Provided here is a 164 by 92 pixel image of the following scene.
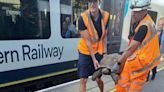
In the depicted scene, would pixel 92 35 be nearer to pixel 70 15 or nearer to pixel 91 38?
pixel 91 38

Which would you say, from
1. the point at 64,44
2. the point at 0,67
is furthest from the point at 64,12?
the point at 0,67

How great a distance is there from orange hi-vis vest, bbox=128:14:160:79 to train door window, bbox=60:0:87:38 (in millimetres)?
3352

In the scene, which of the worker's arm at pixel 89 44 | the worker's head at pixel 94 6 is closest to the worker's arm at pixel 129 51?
the worker's arm at pixel 89 44

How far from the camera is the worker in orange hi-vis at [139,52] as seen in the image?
2795 mm

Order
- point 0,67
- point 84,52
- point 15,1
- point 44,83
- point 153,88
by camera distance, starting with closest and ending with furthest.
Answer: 1. point 84,52
2. point 0,67
3. point 15,1
4. point 153,88
5. point 44,83

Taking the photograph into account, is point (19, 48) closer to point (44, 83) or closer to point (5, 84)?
point (5, 84)

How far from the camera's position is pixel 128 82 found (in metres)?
3.09

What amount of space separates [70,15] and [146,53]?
3.76 meters

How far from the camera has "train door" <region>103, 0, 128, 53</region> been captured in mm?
7816

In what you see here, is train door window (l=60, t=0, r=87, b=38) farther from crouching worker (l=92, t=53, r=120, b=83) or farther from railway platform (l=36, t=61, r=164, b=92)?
crouching worker (l=92, t=53, r=120, b=83)

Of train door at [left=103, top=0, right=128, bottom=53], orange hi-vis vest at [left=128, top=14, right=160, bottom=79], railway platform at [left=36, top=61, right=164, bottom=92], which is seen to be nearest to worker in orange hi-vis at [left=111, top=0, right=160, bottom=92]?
orange hi-vis vest at [left=128, top=14, right=160, bottom=79]

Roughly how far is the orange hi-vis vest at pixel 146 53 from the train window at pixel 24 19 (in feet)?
9.10

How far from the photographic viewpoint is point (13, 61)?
4.75 metres

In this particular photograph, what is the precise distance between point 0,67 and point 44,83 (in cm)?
149
